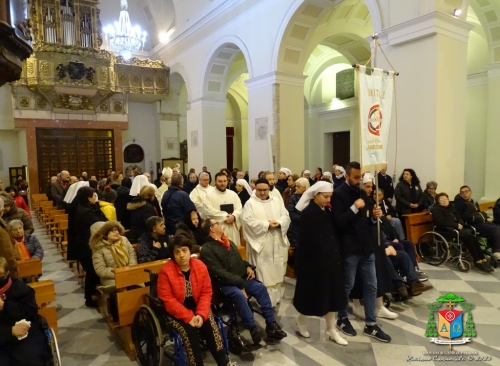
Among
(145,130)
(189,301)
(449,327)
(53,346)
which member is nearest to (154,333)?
(189,301)

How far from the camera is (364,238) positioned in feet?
10.9

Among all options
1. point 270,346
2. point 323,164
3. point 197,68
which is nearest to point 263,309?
point 270,346

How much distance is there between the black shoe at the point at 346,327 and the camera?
3.50 meters

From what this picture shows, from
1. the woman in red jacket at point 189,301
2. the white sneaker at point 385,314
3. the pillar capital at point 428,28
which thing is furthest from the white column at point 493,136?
the woman in red jacket at point 189,301

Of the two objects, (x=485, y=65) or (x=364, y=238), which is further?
(x=485, y=65)

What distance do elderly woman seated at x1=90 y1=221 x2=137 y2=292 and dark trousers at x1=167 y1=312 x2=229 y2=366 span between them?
1099mm

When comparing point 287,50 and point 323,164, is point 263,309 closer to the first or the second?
point 287,50

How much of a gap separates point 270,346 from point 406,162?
182 inches

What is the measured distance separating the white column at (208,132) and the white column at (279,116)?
9.52ft

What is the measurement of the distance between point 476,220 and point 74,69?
13.7 m

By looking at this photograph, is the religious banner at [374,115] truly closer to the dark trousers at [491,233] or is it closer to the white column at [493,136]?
the dark trousers at [491,233]

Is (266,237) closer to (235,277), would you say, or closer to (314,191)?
(235,277)

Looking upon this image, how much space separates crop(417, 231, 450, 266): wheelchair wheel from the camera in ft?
17.6

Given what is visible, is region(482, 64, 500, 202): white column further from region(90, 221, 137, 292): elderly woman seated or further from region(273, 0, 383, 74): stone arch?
region(90, 221, 137, 292): elderly woman seated
